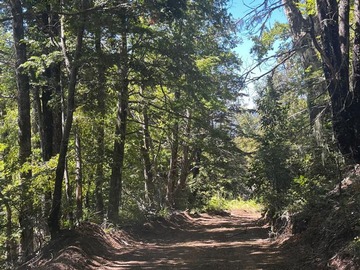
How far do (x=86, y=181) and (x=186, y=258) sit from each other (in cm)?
887

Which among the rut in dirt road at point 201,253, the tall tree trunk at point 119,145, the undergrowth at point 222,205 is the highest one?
the tall tree trunk at point 119,145

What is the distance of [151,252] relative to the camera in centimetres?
1102

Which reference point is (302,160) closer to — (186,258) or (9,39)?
(186,258)


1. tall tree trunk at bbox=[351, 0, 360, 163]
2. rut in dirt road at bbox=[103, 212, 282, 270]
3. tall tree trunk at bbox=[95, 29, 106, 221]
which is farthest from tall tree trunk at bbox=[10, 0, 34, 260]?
tall tree trunk at bbox=[351, 0, 360, 163]

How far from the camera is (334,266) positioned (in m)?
6.27

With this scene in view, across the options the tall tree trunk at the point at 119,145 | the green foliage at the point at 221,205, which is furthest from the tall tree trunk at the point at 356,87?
the green foliage at the point at 221,205

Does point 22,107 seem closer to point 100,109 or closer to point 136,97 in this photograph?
point 100,109

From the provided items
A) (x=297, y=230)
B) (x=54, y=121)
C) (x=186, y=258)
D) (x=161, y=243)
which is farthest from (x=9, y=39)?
(x=297, y=230)

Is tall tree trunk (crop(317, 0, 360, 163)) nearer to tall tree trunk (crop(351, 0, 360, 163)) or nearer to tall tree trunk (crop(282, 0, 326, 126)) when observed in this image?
tall tree trunk (crop(351, 0, 360, 163))

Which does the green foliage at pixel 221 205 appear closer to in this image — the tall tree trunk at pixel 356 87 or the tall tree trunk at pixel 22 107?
the tall tree trunk at pixel 22 107

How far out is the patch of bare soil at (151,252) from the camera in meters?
8.40

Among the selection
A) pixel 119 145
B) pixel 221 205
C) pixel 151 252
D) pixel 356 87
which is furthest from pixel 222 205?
pixel 356 87

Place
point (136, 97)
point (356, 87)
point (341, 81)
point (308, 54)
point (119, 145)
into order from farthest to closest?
1. point (136, 97)
2. point (119, 145)
3. point (308, 54)
4. point (341, 81)
5. point (356, 87)

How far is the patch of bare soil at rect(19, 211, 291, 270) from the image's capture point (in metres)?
8.40
